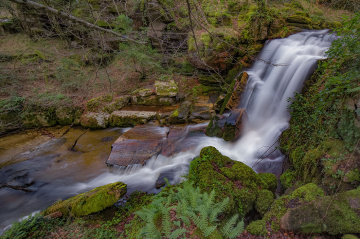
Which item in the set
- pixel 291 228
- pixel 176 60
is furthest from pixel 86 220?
pixel 176 60

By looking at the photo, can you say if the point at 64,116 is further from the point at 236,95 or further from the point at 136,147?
the point at 236,95

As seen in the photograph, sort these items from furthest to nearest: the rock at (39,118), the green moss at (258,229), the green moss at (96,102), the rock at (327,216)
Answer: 1. the green moss at (96,102)
2. the rock at (39,118)
3. the green moss at (258,229)
4. the rock at (327,216)

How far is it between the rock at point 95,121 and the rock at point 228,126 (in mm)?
5623

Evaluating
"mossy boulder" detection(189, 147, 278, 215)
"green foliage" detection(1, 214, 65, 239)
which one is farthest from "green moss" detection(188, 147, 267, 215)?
"green foliage" detection(1, 214, 65, 239)

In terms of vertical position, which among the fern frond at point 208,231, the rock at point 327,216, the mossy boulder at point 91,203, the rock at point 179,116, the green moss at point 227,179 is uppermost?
the rock at point 327,216

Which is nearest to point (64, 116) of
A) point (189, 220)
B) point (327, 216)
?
point (189, 220)

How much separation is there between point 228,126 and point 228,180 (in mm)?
3457

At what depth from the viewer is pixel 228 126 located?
7199mm

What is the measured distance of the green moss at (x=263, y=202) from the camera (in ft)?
12.1

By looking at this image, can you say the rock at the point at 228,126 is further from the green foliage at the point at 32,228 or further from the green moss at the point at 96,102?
the green moss at the point at 96,102

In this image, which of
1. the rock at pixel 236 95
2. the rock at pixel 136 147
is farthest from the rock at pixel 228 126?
the rock at pixel 136 147

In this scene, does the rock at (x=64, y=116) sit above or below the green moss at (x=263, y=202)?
below

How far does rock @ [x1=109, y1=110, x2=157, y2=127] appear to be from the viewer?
30.8 feet

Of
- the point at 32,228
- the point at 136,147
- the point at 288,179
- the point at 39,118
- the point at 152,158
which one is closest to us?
the point at 32,228
